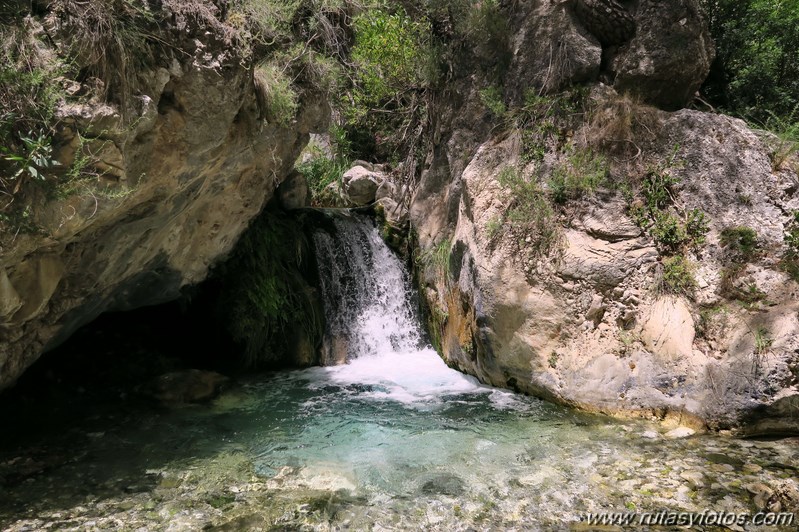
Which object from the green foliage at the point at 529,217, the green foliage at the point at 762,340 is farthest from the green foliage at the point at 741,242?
the green foliage at the point at 529,217

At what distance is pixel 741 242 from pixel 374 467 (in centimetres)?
399

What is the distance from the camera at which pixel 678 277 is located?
5.15m

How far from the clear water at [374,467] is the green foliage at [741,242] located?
1.74 metres

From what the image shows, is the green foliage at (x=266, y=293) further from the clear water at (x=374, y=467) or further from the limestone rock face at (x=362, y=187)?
the limestone rock face at (x=362, y=187)

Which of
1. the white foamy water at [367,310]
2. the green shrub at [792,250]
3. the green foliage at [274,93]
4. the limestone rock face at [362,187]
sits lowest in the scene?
the white foamy water at [367,310]

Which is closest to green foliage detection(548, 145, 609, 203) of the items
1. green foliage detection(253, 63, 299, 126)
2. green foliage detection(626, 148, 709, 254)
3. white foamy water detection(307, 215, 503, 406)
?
green foliage detection(626, 148, 709, 254)

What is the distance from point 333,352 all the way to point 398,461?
3765 millimetres

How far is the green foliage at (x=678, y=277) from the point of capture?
16.7ft

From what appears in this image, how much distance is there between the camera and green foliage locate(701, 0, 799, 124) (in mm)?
7375

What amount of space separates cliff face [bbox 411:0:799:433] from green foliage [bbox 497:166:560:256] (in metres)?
0.02

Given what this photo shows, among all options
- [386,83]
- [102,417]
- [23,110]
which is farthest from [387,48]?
[102,417]

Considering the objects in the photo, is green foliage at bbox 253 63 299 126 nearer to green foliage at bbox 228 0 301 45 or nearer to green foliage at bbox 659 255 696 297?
green foliage at bbox 228 0 301 45

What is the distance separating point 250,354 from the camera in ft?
24.8

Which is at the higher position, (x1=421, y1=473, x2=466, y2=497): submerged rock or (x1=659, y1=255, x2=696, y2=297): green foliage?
(x1=659, y1=255, x2=696, y2=297): green foliage
